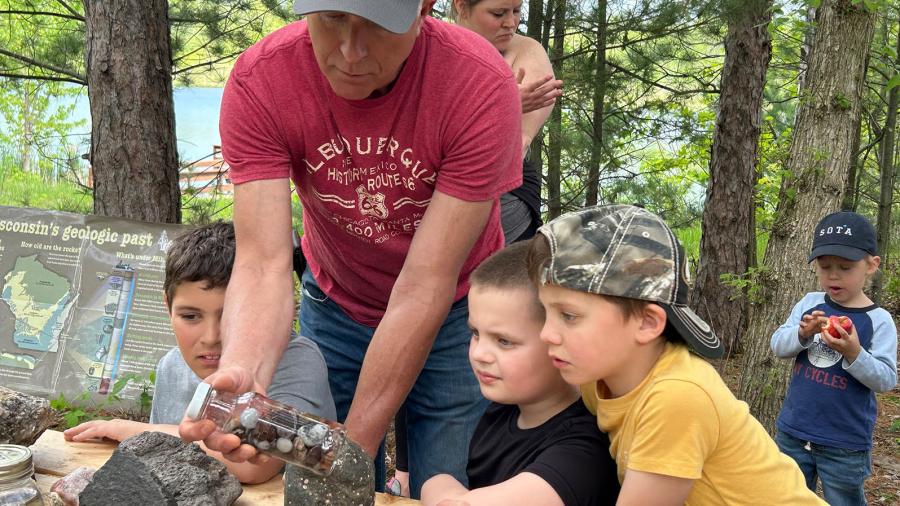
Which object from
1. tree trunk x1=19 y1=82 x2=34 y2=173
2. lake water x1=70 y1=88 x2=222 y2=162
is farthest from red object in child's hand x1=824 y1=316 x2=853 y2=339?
tree trunk x1=19 y1=82 x2=34 y2=173

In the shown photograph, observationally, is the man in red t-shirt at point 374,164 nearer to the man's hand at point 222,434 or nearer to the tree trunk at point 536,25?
the man's hand at point 222,434

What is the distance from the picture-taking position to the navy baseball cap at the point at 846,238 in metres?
3.28

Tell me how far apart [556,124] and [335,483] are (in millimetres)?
5450

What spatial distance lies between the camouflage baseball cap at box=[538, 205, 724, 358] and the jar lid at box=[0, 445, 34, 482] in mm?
1165

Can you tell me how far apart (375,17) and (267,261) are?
0.67 metres

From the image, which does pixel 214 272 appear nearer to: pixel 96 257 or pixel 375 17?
pixel 375 17

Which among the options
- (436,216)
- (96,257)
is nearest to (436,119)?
(436,216)

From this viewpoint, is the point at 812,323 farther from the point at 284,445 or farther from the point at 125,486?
the point at 125,486

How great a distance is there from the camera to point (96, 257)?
4.83 m

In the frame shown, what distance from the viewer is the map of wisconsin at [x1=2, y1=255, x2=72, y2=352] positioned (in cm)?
479

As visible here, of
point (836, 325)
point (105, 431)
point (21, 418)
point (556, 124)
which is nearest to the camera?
point (21, 418)

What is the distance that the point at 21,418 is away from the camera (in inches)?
80.8

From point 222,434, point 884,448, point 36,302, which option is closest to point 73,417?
point 36,302

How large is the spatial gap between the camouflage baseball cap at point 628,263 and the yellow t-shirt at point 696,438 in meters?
0.09
